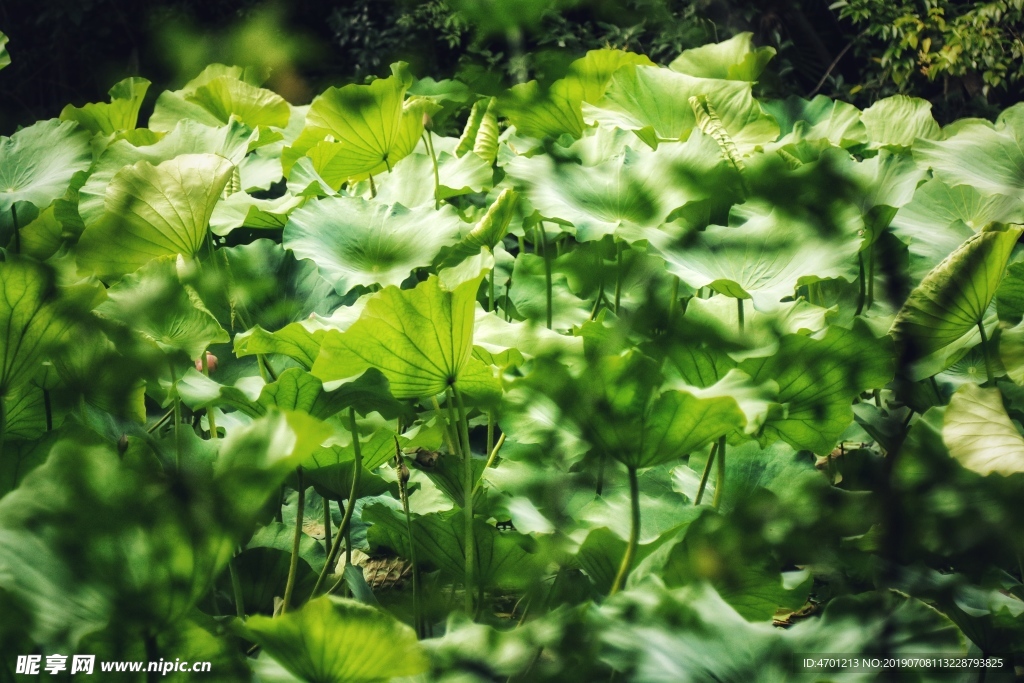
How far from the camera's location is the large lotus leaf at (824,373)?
594 millimetres

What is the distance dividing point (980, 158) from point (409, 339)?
626 millimetres

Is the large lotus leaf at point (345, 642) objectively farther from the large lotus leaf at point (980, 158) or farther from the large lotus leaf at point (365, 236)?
the large lotus leaf at point (980, 158)

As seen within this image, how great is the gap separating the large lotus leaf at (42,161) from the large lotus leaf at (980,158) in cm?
87

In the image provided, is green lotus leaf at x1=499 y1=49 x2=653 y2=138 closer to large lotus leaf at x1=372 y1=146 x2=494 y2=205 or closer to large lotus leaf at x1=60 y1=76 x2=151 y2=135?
large lotus leaf at x1=372 y1=146 x2=494 y2=205

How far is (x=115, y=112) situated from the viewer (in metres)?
1.26

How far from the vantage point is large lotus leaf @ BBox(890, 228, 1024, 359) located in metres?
0.62

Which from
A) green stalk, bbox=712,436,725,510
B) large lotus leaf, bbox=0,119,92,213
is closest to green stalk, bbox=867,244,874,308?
green stalk, bbox=712,436,725,510

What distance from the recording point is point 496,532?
2.08 feet

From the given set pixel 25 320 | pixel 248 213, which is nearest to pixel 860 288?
pixel 248 213

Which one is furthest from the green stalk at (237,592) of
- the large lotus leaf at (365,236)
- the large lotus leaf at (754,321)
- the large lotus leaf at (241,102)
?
the large lotus leaf at (241,102)

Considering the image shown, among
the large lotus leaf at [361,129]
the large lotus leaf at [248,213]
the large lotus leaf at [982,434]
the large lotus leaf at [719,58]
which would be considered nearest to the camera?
the large lotus leaf at [982,434]

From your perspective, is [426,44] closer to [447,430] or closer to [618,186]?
[618,186]

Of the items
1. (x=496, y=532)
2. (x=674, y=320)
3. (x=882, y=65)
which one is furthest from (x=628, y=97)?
(x=882, y=65)

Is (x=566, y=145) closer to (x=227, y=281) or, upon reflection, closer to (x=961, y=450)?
(x=227, y=281)
